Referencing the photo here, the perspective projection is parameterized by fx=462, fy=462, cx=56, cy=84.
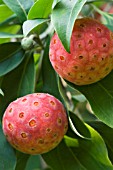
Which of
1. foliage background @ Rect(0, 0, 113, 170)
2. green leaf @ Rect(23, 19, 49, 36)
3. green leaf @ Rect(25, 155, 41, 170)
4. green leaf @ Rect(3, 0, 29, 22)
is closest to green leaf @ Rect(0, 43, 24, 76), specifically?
foliage background @ Rect(0, 0, 113, 170)

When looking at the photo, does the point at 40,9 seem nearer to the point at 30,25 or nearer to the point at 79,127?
the point at 30,25

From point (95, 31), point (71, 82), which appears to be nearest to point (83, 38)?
point (95, 31)

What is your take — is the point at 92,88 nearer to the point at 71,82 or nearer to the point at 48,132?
the point at 71,82

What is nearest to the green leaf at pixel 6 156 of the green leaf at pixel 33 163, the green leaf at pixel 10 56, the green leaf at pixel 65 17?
the green leaf at pixel 10 56

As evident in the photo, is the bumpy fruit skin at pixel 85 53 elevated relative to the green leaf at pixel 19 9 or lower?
lower

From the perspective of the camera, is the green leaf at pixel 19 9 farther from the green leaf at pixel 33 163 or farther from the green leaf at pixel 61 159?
the green leaf at pixel 33 163

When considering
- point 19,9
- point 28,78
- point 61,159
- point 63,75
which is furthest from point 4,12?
point 61,159
